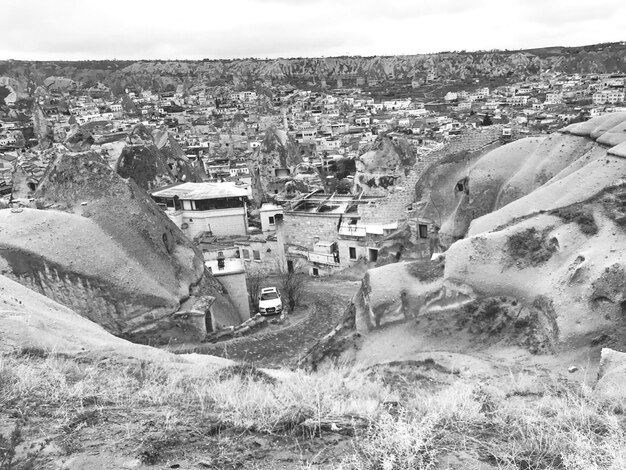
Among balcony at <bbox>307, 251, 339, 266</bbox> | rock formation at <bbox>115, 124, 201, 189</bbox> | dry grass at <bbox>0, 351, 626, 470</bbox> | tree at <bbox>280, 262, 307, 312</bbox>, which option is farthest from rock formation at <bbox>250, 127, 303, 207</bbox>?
dry grass at <bbox>0, 351, 626, 470</bbox>

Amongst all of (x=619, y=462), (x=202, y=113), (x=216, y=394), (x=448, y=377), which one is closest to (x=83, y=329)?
(x=216, y=394)

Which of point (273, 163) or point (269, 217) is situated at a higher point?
point (273, 163)

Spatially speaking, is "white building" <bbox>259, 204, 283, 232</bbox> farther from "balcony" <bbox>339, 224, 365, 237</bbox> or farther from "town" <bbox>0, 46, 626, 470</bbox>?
"balcony" <bbox>339, 224, 365, 237</bbox>

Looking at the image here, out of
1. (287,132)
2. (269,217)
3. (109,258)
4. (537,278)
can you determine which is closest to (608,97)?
(287,132)

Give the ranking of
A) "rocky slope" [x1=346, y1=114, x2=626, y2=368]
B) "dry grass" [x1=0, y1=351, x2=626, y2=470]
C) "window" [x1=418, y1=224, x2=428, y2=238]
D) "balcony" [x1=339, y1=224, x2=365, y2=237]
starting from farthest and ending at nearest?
"balcony" [x1=339, y1=224, x2=365, y2=237]
"window" [x1=418, y1=224, x2=428, y2=238]
"rocky slope" [x1=346, y1=114, x2=626, y2=368]
"dry grass" [x1=0, y1=351, x2=626, y2=470]

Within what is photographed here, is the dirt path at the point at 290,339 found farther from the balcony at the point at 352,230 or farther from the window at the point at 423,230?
the window at the point at 423,230

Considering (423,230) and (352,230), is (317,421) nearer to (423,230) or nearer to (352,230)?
(423,230)

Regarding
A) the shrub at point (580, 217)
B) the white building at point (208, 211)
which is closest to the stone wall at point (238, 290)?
the white building at point (208, 211)

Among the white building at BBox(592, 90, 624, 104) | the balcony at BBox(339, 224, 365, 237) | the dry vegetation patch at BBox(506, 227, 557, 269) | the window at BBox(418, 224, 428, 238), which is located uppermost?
the dry vegetation patch at BBox(506, 227, 557, 269)
